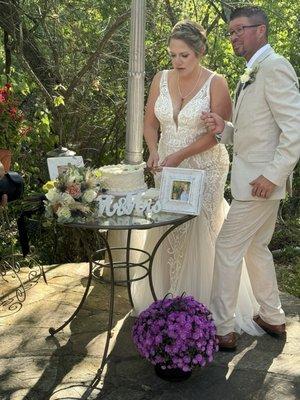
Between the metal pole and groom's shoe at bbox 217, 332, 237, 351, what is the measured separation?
59.8 inches

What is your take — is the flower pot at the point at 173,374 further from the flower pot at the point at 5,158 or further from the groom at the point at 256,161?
the flower pot at the point at 5,158

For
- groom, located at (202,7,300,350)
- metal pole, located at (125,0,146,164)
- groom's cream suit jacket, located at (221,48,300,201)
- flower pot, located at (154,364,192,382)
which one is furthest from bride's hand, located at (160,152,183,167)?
flower pot, located at (154,364,192,382)

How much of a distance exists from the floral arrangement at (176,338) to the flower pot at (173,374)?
2.5 inches

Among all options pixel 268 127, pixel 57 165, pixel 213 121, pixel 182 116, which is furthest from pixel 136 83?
pixel 268 127

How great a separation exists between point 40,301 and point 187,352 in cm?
163

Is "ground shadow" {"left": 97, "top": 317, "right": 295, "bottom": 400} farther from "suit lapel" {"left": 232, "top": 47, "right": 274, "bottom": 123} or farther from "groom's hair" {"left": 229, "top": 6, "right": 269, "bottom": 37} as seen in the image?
"groom's hair" {"left": 229, "top": 6, "right": 269, "bottom": 37}

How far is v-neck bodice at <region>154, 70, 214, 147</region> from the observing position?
3.79m

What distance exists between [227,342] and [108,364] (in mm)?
789

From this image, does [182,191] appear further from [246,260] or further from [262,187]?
[246,260]

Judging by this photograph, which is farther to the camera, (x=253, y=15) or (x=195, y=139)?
(x=195, y=139)

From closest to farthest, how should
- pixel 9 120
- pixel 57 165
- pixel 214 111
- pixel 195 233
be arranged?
pixel 57 165 → pixel 214 111 → pixel 195 233 → pixel 9 120

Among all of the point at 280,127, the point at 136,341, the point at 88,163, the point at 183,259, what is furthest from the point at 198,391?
the point at 88,163

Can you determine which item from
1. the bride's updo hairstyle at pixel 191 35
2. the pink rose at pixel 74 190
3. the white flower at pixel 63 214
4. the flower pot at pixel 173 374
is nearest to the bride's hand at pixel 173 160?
the bride's updo hairstyle at pixel 191 35

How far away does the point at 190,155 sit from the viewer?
386 centimetres
